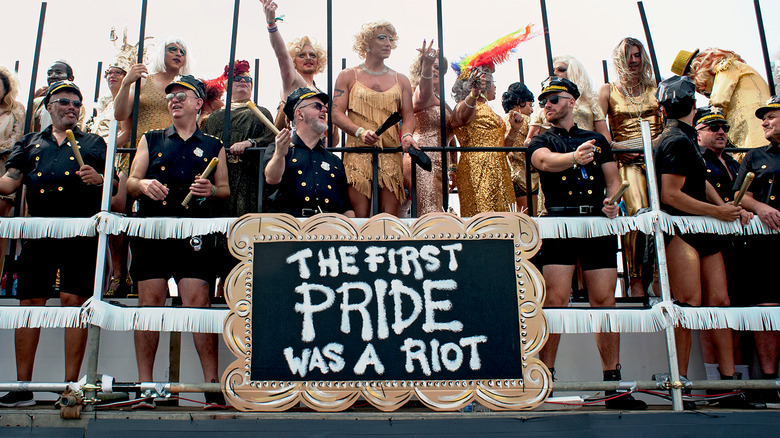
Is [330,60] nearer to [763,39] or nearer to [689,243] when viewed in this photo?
[689,243]

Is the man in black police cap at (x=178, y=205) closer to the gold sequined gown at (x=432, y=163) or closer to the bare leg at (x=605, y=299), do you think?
the gold sequined gown at (x=432, y=163)

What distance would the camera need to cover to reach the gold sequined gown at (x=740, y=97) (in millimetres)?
5133

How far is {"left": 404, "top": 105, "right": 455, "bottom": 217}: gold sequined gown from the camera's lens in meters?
5.12

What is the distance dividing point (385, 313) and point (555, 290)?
1.19m

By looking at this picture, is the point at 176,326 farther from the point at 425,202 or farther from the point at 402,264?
the point at 425,202

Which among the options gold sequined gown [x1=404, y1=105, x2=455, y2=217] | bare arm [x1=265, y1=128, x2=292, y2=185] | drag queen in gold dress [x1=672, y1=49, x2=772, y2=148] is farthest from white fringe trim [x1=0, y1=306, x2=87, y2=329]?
drag queen in gold dress [x1=672, y1=49, x2=772, y2=148]

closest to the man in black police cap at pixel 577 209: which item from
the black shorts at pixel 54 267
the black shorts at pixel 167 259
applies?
the black shorts at pixel 167 259

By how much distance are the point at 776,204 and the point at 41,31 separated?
17.0ft

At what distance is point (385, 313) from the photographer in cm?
315

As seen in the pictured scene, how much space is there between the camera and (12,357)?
4230mm

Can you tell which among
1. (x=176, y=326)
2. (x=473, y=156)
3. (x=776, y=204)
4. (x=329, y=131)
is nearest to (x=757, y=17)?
(x=776, y=204)

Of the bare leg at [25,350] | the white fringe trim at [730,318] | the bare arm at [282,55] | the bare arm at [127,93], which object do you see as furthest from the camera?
the bare arm at [282,55]

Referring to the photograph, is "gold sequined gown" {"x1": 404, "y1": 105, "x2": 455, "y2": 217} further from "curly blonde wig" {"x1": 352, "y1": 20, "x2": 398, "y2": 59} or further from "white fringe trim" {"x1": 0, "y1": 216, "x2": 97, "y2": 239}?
"white fringe trim" {"x1": 0, "y1": 216, "x2": 97, "y2": 239}

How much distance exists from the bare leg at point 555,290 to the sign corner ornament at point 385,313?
64 centimetres
